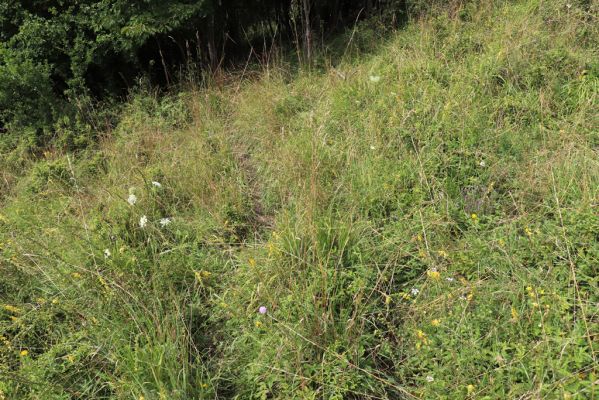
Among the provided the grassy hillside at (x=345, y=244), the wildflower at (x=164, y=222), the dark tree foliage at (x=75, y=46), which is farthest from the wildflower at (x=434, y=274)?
the dark tree foliage at (x=75, y=46)

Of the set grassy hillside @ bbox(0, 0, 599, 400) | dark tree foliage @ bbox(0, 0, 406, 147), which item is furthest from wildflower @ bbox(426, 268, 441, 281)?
dark tree foliage @ bbox(0, 0, 406, 147)

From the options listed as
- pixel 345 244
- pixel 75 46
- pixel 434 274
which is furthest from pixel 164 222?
pixel 75 46

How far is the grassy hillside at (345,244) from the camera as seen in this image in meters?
1.87

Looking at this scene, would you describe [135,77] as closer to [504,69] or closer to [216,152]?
[216,152]

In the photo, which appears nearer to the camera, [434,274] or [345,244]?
[434,274]

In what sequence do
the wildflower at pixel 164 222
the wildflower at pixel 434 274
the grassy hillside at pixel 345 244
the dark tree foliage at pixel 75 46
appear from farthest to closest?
the dark tree foliage at pixel 75 46 < the wildflower at pixel 164 222 < the wildflower at pixel 434 274 < the grassy hillside at pixel 345 244

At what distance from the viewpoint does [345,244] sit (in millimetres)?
A: 2320

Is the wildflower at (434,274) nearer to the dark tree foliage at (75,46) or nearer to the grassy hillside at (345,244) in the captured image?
the grassy hillside at (345,244)

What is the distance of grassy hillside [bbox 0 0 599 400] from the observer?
1868 millimetres

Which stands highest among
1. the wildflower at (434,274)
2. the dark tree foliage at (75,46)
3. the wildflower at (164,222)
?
the dark tree foliage at (75,46)

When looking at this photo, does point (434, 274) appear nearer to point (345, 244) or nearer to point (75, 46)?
point (345, 244)

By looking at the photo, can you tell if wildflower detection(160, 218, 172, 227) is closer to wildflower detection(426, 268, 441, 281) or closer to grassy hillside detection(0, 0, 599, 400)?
grassy hillside detection(0, 0, 599, 400)

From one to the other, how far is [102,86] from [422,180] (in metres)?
4.00

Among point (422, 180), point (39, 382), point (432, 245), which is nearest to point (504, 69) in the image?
point (422, 180)
